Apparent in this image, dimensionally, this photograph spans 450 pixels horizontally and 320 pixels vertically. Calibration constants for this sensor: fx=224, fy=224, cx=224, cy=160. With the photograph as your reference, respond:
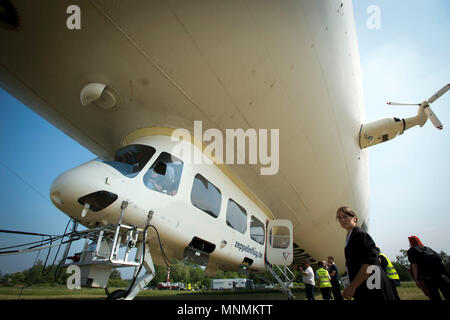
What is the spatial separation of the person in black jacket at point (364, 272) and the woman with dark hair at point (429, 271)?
2.74 metres

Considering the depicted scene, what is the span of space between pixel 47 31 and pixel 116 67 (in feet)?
2.79

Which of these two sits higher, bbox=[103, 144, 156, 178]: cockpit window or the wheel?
bbox=[103, 144, 156, 178]: cockpit window

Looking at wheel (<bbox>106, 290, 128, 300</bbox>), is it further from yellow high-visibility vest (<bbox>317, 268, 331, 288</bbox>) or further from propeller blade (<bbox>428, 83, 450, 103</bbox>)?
propeller blade (<bbox>428, 83, 450, 103</bbox>)

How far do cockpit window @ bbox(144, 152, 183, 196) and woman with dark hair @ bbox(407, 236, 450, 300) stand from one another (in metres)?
4.09

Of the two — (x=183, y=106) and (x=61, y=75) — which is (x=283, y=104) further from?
(x=61, y=75)

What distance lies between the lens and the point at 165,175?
3.67 meters

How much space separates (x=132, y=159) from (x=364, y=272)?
10.8ft

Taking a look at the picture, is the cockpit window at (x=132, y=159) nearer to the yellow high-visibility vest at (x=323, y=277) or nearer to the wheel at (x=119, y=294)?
the wheel at (x=119, y=294)

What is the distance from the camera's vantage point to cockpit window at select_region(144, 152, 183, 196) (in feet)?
11.3

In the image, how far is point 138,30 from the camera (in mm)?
2992

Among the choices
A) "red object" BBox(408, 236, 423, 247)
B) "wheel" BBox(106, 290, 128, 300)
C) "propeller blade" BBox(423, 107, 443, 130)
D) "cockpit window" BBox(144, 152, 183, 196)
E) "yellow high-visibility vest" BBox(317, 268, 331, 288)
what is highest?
"propeller blade" BBox(423, 107, 443, 130)

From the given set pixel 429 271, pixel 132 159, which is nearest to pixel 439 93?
pixel 429 271

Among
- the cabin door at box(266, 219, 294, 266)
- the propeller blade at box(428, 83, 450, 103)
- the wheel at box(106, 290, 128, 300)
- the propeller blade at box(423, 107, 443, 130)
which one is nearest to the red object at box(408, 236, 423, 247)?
the cabin door at box(266, 219, 294, 266)

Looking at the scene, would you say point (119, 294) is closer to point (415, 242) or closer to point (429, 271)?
point (429, 271)
